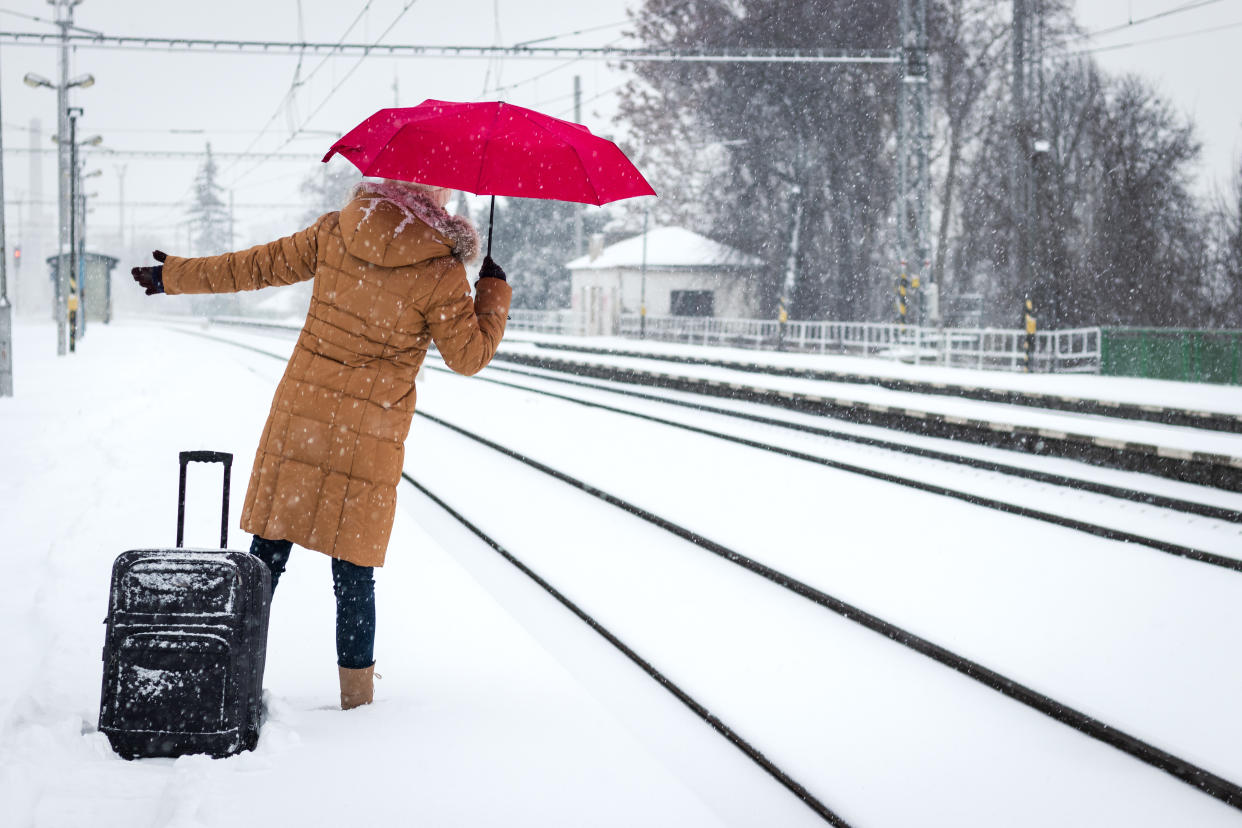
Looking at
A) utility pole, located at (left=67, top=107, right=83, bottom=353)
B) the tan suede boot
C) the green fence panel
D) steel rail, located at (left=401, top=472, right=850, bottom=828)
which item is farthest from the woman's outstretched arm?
utility pole, located at (left=67, top=107, right=83, bottom=353)

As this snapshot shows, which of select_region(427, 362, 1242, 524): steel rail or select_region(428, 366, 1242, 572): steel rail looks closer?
select_region(428, 366, 1242, 572): steel rail

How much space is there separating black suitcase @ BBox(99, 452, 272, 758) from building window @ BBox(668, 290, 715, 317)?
1574 inches

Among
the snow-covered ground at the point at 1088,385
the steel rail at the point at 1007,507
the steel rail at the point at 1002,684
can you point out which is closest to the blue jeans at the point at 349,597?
the steel rail at the point at 1002,684

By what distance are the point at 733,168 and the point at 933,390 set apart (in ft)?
71.5

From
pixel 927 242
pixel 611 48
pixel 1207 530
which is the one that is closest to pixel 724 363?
pixel 927 242

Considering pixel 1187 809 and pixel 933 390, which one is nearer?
pixel 1187 809

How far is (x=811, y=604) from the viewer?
19.5 feet

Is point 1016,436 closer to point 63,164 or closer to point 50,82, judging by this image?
point 63,164

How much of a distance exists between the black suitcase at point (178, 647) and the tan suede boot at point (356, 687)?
51 cm

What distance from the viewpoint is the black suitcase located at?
3256 millimetres

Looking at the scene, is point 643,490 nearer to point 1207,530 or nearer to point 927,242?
point 1207,530

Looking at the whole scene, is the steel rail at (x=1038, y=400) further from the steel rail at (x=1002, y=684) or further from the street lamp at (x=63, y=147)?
the street lamp at (x=63, y=147)

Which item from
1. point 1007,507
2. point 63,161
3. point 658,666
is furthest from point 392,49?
point 658,666

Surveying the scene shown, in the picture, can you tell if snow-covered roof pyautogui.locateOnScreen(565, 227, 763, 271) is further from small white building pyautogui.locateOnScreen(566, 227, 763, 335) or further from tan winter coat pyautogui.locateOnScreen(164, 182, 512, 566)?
tan winter coat pyautogui.locateOnScreen(164, 182, 512, 566)
